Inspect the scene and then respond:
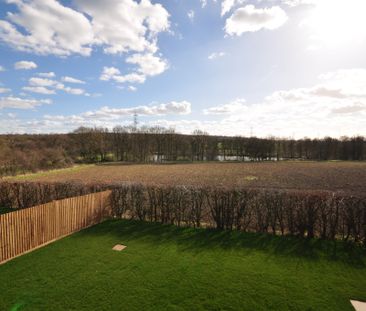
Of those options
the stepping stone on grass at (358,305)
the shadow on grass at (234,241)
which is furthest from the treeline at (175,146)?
the stepping stone on grass at (358,305)

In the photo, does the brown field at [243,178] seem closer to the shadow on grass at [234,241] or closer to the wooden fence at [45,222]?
the wooden fence at [45,222]

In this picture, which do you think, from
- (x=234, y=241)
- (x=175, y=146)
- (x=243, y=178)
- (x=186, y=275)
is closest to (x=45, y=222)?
(x=186, y=275)

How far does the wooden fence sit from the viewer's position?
6.77 meters

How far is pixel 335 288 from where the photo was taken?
5375 millimetres

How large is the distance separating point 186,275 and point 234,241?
273cm

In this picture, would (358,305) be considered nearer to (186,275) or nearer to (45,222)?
(186,275)

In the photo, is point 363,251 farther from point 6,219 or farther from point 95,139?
point 95,139

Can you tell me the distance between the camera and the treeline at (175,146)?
5738cm

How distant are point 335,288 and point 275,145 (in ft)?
229

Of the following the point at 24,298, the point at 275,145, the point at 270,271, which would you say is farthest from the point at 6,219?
the point at 275,145

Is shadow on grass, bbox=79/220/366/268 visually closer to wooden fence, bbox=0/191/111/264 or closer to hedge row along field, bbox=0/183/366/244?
hedge row along field, bbox=0/183/366/244

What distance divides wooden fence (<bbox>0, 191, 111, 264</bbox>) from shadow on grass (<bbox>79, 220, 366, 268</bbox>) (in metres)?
0.58

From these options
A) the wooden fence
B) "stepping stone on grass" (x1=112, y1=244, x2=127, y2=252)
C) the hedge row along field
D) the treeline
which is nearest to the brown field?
the hedge row along field

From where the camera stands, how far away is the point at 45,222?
311 inches
